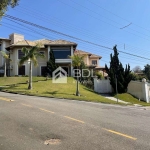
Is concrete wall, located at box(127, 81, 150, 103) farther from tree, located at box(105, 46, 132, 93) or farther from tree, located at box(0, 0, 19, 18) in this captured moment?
tree, located at box(0, 0, 19, 18)

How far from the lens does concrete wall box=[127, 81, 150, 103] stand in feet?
103

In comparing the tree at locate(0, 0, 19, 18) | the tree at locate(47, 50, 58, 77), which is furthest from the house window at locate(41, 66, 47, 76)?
the tree at locate(0, 0, 19, 18)

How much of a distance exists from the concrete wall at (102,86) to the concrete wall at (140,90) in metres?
3.44

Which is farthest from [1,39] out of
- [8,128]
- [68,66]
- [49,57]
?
[8,128]

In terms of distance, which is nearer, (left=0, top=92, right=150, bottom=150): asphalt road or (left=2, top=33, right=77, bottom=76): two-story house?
(left=0, top=92, right=150, bottom=150): asphalt road

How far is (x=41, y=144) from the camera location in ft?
19.7

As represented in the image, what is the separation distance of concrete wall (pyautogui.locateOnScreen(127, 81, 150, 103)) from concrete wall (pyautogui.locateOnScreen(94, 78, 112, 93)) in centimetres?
344

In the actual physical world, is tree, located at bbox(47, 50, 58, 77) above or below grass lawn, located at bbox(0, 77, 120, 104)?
above

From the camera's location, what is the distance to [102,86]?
34.1 m

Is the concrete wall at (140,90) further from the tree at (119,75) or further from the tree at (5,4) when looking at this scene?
the tree at (5,4)

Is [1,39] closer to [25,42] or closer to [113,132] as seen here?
[25,42]

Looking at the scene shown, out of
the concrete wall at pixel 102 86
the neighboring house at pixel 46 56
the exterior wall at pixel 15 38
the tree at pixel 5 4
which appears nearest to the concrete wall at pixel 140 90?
the concrete wall at pixel 102 86

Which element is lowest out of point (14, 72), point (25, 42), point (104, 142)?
point (104, 142)

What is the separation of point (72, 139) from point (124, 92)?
90.6 ft
